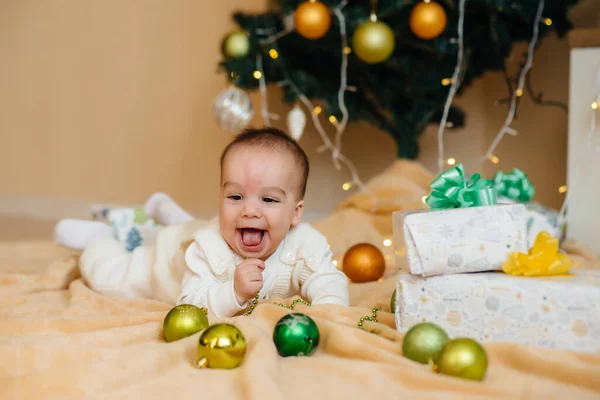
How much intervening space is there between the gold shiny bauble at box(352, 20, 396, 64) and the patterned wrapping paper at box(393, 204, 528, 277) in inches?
44.7

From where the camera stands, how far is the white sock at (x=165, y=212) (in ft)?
6.15

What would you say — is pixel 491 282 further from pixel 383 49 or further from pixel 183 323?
pixel 383 49

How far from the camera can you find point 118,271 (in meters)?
1.48

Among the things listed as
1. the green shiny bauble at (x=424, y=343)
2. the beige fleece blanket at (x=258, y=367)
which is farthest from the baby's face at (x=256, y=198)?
the green shiny bauble at (x=424, y=343)

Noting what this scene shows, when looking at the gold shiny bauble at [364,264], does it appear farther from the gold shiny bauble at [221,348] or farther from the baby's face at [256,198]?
the gold shiny bauble at [221,348]

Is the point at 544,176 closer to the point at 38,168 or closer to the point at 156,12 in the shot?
the point at 156,12

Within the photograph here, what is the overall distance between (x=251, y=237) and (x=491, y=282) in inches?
18.3

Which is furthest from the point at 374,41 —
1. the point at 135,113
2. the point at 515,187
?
the point at 135,113

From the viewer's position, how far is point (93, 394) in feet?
2.66

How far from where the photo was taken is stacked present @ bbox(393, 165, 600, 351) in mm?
968

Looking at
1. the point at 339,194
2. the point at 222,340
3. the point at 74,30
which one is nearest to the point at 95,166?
the point at 74,30

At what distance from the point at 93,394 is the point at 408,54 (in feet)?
6.12

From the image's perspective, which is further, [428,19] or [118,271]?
[428,19]

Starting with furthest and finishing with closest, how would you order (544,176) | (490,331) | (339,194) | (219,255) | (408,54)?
A: (339,194)
(544,176)
(408,54)
(219,255)
(490,331)
